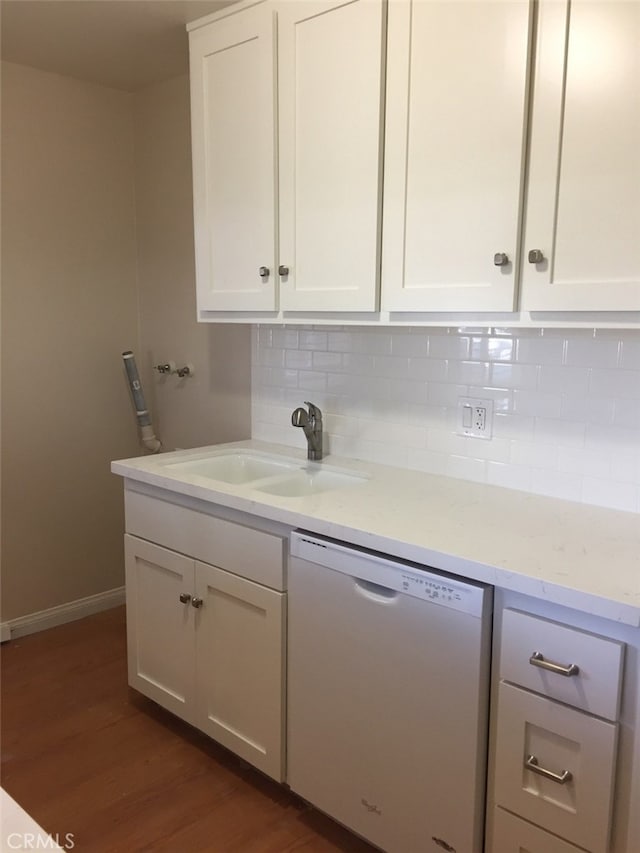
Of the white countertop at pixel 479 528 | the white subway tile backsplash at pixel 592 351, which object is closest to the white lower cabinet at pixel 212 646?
the white countertop at pixel 479 528

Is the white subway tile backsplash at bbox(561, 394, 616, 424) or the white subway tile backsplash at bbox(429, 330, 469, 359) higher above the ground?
the white subway tile backsplash at bbox(429, 330, 469, 359)

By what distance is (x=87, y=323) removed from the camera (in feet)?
10.4

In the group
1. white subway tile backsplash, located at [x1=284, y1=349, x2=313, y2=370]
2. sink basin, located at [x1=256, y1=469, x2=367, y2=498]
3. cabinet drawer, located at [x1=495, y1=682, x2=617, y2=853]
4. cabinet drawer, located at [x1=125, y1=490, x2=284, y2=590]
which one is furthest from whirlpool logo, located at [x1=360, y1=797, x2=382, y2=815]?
white subway tile backsplash, located at [x1=284, y1=349, x2=313, y2=370]

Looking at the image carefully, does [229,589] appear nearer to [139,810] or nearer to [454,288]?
[139,810]

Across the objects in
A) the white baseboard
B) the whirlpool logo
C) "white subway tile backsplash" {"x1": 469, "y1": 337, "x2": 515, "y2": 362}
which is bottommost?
the white baseboard

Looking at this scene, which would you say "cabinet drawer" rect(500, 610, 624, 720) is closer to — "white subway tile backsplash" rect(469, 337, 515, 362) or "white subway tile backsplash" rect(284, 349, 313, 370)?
"white subway tile backsplash" rect(469, 337, 515, 362)

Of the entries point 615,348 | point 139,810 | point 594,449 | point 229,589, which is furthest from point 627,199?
point 139,810

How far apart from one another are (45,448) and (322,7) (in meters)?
2.10

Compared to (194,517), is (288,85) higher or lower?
higher

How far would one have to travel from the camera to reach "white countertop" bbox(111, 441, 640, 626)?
134 centimetres

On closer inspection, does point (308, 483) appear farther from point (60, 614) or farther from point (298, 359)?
point (60, 614)

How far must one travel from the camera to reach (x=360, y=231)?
1.99 m

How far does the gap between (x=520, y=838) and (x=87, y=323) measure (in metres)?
2.63

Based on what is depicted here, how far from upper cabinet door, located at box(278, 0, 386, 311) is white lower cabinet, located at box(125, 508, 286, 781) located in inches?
31.4
